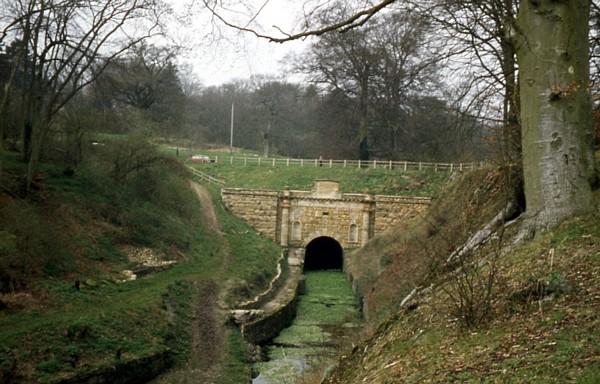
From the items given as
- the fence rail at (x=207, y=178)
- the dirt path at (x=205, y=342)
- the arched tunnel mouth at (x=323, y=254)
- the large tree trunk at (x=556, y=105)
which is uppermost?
the large tree trunk at (x=556, y=105)

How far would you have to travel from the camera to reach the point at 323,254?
120 feet

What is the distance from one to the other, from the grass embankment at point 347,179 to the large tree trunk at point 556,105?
81.6 feet

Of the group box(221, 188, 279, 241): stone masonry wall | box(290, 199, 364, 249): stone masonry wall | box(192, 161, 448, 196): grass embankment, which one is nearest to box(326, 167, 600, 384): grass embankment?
box(290, 199, 364, 249): stone masonry wall

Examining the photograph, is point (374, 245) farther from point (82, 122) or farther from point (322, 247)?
point (82, 122)

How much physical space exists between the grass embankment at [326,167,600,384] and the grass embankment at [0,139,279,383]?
688cm

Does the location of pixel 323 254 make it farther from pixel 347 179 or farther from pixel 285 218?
pixel 285 218

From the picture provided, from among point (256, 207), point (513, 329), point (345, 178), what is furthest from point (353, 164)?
point (513, 329)

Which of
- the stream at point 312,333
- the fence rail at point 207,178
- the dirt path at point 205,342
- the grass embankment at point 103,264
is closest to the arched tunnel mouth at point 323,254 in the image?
the fence rail at point 207,178

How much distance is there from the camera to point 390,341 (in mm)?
6637

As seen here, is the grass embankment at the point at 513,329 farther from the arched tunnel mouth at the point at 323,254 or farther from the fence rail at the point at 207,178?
the fence rail at the point at 207,178

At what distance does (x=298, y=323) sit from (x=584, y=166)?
47.9 ft

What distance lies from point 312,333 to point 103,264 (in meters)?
6.98

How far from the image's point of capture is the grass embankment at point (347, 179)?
32094mm

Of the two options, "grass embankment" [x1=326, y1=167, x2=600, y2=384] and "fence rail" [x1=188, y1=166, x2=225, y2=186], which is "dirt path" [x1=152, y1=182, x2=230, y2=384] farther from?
"fence rail" [x1=188, y1=166, x2=225, y2=186]
